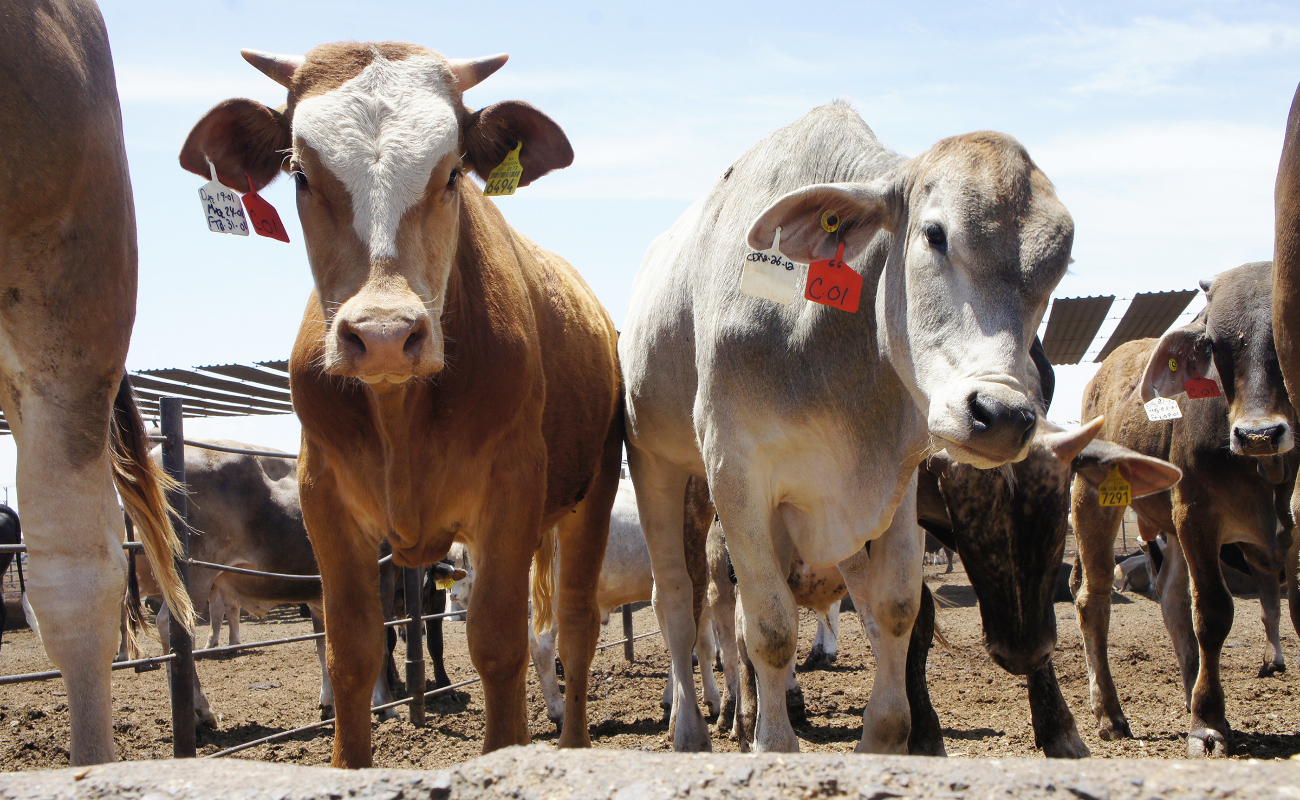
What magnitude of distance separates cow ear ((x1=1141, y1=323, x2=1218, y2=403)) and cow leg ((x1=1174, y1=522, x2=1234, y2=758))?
640 millimetres

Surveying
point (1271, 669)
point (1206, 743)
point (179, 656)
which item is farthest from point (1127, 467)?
point (1271, 669)

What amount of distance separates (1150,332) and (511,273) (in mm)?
11460

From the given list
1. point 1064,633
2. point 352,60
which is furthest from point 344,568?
point 1064,633

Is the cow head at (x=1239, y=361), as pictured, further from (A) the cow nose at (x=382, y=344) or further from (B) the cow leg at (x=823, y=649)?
(B) the cow leg at (x=823, y=649)

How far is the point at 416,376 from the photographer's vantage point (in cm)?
294

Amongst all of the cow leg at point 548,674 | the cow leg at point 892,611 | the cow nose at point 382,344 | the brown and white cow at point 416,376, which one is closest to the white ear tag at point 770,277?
the brown and white cow at point 416,376

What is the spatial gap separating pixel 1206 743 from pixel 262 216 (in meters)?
4.52

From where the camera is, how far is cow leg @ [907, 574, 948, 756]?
400 centimetres

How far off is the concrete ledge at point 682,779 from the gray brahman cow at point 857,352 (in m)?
1.15

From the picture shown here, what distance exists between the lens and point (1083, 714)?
6.04m

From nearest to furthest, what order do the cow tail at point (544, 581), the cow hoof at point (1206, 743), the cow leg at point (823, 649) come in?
the cow hoof at point (1206, 743)
the cow tail at point (544, 581)
the cow leg at point (823, 649)

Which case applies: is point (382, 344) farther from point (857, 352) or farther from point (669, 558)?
point (669, 558)

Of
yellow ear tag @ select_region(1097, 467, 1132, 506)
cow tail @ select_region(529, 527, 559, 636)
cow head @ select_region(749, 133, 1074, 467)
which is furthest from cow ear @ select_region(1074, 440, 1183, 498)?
cow tail @ select_region(529, 527, 559, 636)

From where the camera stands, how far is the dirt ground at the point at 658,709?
539cm
